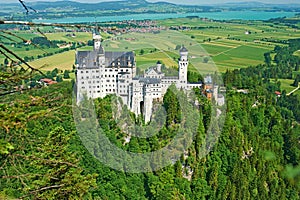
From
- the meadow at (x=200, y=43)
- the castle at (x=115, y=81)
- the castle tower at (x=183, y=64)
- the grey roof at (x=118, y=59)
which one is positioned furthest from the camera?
the meadow at (x=200, y=43)

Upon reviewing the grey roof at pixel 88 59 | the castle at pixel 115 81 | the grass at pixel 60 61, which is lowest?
the grass at pixel 60 61

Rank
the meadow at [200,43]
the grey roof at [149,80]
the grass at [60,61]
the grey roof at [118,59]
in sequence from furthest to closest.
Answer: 1. the grass at [60,61]
2. the meadow at [200,43]
3. the grey roof at [118,59]
4. the grey roof at [149,80]

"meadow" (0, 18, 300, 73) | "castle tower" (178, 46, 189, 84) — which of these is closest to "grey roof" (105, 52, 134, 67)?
"castle tower" (178, 46, 189, 84)

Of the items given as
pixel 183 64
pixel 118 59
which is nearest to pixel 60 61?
pixel 118 59

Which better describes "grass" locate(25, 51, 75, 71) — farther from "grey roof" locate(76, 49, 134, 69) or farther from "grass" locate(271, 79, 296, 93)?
"grass" locate(271, 79, 296, 93)

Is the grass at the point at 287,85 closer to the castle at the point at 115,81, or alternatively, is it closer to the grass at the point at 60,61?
the grass at the point at 60,61

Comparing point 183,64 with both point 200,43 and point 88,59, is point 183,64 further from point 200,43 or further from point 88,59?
point 200,43

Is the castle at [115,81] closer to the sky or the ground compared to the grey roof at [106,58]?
closer to the ground

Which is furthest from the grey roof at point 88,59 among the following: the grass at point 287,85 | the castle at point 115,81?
the grass at point 287,85
